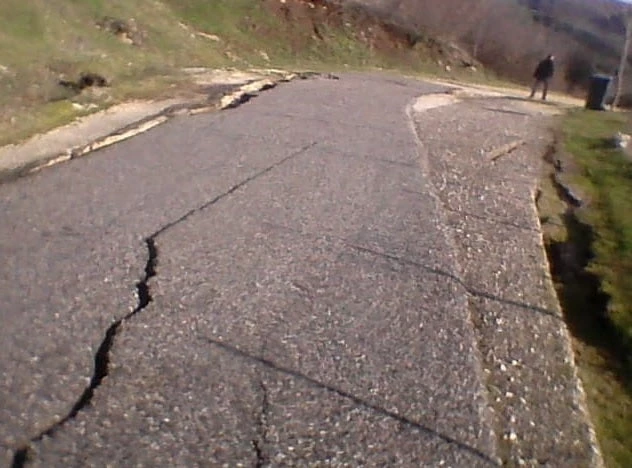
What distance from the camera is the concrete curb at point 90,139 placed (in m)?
9.23

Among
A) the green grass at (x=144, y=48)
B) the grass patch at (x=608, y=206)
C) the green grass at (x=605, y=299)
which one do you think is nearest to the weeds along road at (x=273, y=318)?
the green grass at (x=605, y=299)

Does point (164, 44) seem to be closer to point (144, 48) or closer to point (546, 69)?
point (144, 48)

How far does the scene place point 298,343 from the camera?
5480 millimetres

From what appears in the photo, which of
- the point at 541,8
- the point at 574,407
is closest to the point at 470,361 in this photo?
the point at 574,407

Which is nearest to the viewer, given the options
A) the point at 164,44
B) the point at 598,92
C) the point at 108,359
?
the point at 108,359

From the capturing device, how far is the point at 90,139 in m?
10.7

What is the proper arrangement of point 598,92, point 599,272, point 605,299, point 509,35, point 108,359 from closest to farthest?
point 108,359 → point 605,299 → point 599,272 → point 598,92 → point 509,35

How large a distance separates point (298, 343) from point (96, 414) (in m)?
1.44

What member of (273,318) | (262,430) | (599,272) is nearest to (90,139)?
(273,318)

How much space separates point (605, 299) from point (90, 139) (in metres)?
6.26

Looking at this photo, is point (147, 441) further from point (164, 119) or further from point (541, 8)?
point (541, 8)

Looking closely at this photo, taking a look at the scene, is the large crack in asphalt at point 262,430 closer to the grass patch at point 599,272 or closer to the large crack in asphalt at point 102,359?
the large crack in asphalt at point 102,359

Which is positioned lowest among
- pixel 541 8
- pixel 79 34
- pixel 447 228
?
pixel 541 8

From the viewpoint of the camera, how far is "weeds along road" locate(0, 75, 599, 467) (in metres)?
4.46
